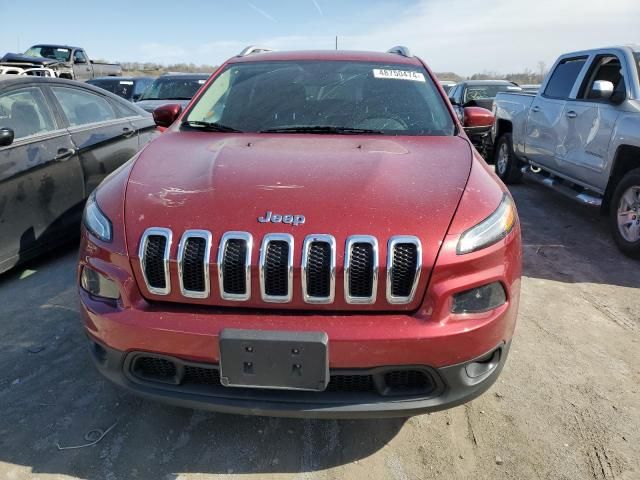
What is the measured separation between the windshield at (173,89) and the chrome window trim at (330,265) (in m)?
8.04

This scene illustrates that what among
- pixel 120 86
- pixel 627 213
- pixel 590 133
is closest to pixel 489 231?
pixel 627 213

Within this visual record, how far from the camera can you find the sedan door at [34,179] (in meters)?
3.84

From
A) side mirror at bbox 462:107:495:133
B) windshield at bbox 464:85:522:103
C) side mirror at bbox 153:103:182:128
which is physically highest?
side mirror at bbox 153:103:182:128

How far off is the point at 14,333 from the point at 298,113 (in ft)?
7.48

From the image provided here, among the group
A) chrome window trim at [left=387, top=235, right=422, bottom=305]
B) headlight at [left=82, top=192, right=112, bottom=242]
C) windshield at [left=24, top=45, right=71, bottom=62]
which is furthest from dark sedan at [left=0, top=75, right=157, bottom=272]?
windshield at [left=24, top=45, right=71, bottom=62]

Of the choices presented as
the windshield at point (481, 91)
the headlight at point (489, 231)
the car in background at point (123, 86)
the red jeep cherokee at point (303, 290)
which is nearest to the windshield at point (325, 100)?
the red jeep cherokee at point (303, 290)

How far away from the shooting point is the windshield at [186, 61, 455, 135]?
3119mm

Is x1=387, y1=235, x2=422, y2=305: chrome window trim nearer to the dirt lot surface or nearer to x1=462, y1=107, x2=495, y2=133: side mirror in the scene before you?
the dirt lot surface

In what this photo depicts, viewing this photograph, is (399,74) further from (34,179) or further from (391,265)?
(34,179)

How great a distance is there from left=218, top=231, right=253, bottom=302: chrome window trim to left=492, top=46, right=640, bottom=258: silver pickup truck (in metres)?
4.00

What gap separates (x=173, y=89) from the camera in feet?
31.0

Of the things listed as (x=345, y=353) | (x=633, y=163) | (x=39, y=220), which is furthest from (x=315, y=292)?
(x=633, y=163)

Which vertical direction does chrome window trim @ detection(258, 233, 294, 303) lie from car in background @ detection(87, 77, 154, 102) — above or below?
above

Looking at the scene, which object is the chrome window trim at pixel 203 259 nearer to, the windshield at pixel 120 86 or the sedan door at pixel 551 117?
the sedan door at pixel 551 117
